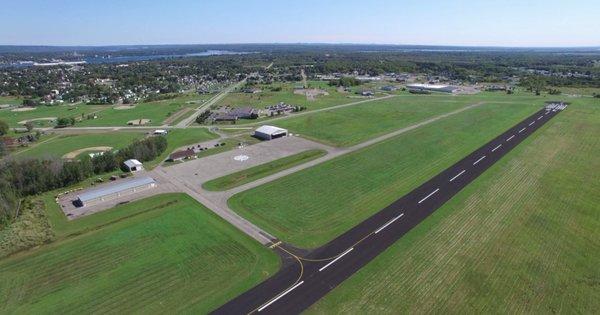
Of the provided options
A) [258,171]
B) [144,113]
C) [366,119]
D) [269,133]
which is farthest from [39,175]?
[366,119]

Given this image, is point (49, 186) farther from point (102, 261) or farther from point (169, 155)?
point (102, 261)

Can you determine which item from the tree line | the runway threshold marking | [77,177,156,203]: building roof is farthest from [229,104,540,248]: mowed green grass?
the tree line

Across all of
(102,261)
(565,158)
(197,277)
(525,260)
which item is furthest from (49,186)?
(565,158)

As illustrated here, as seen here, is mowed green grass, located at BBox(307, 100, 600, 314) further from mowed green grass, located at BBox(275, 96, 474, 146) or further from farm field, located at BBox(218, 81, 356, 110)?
farm field, located at BBox(218, 81, 356, 110)

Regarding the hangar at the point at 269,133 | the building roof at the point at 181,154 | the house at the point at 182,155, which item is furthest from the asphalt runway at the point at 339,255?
the hangar at the point at 269,133

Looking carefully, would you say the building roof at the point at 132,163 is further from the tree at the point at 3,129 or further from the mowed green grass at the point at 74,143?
the tree at the point at 3,129

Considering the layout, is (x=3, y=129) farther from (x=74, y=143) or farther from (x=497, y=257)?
(x=497, y=257)

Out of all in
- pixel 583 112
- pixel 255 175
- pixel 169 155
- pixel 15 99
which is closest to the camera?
pixel 255 175
